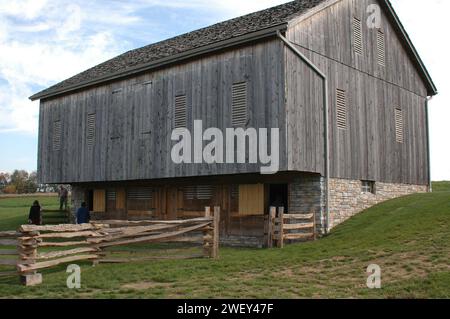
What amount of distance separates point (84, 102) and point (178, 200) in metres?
6.44

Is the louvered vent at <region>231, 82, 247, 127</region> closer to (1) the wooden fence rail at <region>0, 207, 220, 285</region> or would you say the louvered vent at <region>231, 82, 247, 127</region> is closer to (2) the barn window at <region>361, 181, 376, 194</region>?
(1) the wooden fence rail at <region>0, 207, 220, 285</region>

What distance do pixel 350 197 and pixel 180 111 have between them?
6.87 meters

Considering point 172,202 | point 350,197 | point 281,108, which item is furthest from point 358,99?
point 172,202

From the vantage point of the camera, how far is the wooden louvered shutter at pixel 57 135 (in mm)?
26180

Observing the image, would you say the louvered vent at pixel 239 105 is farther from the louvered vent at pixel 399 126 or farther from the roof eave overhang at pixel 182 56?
the louvered vent at pixel 399 126

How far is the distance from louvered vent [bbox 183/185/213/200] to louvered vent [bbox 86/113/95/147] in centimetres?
495

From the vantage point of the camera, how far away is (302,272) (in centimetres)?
1195

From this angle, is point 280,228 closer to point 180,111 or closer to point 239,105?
point 239,105

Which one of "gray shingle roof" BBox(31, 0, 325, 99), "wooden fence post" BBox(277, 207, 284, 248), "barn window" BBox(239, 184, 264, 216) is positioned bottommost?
"wooden fence post" BBox(277, 207, 284, 248)

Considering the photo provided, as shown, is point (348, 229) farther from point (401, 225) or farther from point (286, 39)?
point (286, 39)

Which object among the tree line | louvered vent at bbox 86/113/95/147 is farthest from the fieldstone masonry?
the tree line

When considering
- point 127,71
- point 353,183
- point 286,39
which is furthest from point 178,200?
point 286,39

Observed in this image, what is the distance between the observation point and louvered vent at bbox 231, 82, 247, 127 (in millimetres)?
18266

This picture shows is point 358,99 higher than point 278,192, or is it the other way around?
point 358,99
